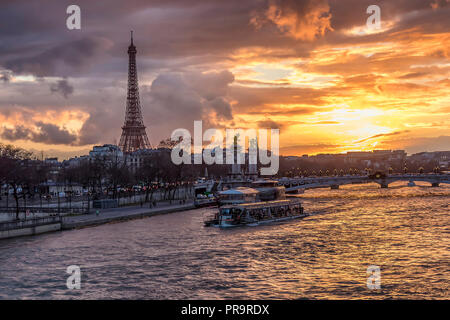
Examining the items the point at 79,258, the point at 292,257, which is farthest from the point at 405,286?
the point at 79,258

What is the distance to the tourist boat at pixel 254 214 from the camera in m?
42.2

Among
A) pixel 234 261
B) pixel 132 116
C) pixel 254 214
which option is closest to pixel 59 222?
pixel 254 214

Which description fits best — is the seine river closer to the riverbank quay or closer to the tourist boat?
the riverbank quay

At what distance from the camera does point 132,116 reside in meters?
123

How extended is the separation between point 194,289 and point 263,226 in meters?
22.6

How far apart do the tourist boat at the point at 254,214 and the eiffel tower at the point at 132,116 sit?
247ft

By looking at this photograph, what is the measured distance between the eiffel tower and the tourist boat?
247 feet

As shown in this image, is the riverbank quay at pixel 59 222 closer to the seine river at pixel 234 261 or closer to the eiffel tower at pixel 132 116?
the seine river at pixel 234 261

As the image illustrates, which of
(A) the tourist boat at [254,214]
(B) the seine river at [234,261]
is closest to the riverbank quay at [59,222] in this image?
(B) the seine river at [234,261]

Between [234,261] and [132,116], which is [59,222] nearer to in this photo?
[234,261]

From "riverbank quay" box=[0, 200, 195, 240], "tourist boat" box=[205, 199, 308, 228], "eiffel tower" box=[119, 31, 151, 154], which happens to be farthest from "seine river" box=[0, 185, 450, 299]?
"eiffel tower" box=[119, 31, 151, 154]

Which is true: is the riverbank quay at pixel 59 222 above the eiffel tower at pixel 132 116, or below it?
below

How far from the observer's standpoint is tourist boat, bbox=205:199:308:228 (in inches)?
1663

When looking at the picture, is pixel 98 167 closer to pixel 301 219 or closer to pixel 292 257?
pixel 301 219
